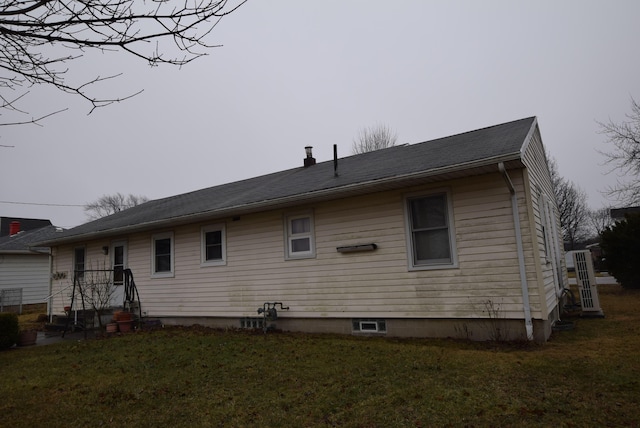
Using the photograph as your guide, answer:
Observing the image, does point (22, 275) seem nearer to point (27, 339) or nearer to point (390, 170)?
point (27, 339)

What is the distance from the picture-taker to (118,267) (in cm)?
1298

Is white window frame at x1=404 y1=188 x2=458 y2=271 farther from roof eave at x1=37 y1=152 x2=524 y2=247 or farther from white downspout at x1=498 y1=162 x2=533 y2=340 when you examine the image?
white downspout at x1=498 y1=162 x2=533 y2=340

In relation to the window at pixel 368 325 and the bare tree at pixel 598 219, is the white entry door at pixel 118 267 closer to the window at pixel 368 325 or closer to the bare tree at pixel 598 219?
the window at pixel 368 325

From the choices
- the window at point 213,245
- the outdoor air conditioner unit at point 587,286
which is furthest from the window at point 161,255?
the outdoor air conditioner unit at point 587,286

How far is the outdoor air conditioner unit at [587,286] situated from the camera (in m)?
9.59

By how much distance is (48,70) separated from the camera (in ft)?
10.6

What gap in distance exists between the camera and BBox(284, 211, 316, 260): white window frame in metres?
9.02

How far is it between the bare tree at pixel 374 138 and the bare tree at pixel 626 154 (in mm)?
15099

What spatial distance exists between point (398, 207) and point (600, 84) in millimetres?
21173

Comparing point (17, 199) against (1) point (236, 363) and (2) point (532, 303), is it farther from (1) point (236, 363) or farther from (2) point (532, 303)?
(2) point (532, 303)

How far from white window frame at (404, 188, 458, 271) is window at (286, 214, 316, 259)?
2.19 meters

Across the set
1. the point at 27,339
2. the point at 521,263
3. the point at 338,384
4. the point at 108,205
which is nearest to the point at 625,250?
the point at 521,263

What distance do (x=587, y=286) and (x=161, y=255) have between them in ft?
36.4

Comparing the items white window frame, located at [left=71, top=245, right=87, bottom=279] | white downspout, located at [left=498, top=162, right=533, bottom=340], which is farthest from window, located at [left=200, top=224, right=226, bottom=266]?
white downspout, located at [left=498, top=162, right=533, bottom=340]
